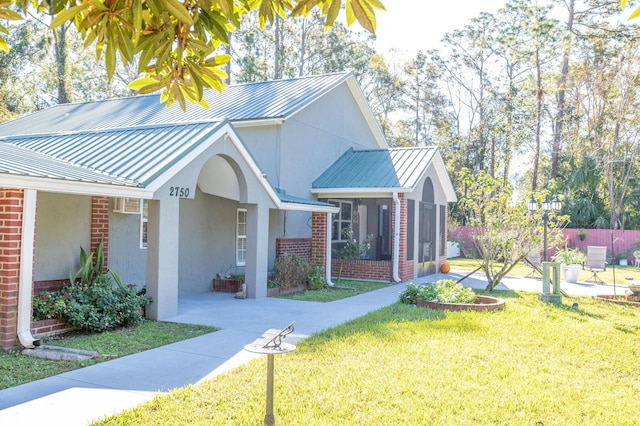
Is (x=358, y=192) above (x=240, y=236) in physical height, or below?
above

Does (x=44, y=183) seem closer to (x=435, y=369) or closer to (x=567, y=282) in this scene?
(x=435, y=369)

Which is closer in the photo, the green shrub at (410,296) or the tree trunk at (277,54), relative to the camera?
the green shrub at (410,296)

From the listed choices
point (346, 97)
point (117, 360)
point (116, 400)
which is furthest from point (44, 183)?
point (346, 97)

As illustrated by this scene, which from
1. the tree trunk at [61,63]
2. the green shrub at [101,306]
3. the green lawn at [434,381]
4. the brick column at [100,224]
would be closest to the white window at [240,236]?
the brick column at [100,224]

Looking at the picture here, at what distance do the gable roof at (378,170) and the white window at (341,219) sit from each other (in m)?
1.07

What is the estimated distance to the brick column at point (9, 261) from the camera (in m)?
6.97

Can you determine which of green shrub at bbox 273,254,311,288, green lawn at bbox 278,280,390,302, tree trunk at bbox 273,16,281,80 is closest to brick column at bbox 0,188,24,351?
green lawn at bbox 278,280,390,302

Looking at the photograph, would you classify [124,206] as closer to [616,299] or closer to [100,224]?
[100,224]

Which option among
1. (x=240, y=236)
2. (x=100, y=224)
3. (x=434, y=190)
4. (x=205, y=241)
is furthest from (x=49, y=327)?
(x=434, y=190)

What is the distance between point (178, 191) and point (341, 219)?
9.15m

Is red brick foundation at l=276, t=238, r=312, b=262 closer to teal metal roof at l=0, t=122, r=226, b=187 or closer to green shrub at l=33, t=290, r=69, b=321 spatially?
teal metal roof at l=0, t=122, r=226, b=187

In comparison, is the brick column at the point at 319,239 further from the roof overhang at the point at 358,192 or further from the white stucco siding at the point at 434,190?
the white stucco siding at the point at 434,190

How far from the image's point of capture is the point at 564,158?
111ft

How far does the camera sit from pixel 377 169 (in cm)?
1695
